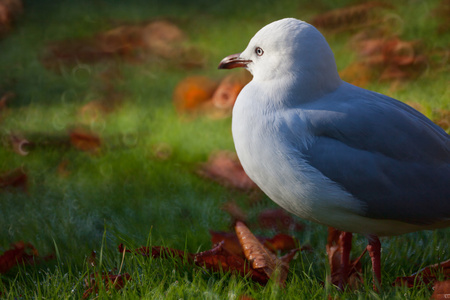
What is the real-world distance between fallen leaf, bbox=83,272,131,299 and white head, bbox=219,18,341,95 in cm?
111

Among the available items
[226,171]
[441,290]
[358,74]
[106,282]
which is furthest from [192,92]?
[441,290]

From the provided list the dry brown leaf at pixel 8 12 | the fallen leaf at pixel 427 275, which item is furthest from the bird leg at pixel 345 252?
the dry brown leaf at pixel 8 12

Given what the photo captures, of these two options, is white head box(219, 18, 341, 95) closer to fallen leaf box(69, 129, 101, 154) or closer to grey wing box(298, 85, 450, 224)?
grey wing box(298, 85, 450, 224)

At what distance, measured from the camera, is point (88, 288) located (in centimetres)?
265

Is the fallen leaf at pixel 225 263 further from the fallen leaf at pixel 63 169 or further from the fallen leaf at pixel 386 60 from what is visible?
the fallen leaf at pixel 386 60

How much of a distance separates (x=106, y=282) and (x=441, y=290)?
1436mm

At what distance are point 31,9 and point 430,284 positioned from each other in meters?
7.68

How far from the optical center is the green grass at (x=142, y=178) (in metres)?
2.76

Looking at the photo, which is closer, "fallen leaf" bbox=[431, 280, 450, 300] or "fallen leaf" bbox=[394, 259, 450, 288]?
"fallen leaf" bbox=[431, 280, 450, 300]

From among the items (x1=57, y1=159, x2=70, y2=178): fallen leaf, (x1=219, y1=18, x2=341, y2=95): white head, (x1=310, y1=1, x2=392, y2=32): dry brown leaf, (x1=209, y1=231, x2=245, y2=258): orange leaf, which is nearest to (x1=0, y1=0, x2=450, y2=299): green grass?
(x1=57, y1=159, x2=70, y2=178): fallen leaf

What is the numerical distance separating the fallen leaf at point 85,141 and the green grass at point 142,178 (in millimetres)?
91

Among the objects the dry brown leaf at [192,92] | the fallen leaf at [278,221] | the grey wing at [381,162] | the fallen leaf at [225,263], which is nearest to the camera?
the grey wing at [381,162]

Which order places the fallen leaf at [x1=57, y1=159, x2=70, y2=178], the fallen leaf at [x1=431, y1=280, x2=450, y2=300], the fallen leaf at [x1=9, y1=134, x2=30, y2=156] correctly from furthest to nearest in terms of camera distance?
the fallen leaf at [x1=9, y1=134, x2=30, y2=156] → the fallen leaf at [x1=57, y1=159, x2=70, y2=178] → the fallen leaf at [x1=431, y1=280, x2=450, y2=300]

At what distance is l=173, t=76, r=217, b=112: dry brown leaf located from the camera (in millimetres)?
5736
